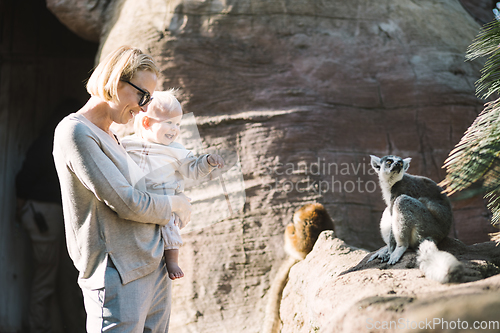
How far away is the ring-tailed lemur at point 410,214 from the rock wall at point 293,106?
1895mm

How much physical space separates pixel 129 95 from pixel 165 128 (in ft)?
1.48

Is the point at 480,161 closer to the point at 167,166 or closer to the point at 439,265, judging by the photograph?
the point at 439,265

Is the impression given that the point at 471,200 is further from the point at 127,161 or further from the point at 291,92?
the point at 127,161

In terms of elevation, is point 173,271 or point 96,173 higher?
point 96,173

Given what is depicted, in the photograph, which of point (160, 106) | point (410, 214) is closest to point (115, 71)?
point (160, 106)

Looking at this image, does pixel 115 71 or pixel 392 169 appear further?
pixel 392 169

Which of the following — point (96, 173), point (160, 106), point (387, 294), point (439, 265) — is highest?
point (160, 106)

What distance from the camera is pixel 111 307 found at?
2.27m

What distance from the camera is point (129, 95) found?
2.47 meters

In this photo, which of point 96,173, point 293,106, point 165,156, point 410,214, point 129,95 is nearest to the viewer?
point 96,173

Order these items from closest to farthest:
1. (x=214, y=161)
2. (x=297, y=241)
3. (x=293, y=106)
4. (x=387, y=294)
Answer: (x=387, y=294) < (x=214, y=161) < (x=297, y=241) < (x=293, y=106)

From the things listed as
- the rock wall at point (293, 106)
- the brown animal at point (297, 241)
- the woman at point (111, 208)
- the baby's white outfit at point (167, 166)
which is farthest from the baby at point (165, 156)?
the rock wall at point (293, 106)

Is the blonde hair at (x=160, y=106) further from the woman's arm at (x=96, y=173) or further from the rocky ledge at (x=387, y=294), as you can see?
the rocky ledge at (x=387, y=294)

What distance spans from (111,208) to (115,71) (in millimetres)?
759
